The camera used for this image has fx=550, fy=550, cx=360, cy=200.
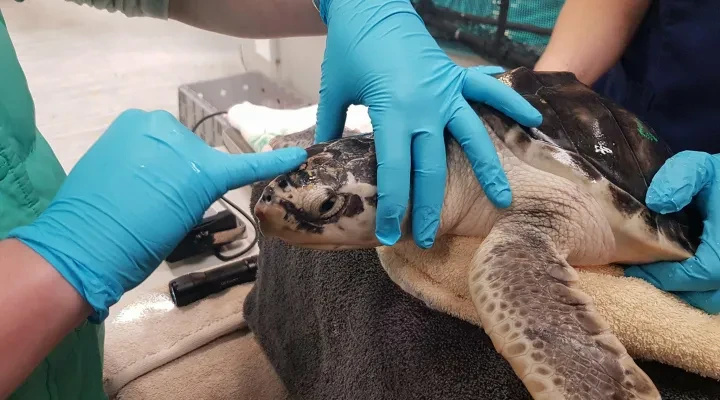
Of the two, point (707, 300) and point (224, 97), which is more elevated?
point (707, 300)

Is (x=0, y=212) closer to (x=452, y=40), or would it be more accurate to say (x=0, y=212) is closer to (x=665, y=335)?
(x=665, y=335)

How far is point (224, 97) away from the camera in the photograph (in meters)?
2.17

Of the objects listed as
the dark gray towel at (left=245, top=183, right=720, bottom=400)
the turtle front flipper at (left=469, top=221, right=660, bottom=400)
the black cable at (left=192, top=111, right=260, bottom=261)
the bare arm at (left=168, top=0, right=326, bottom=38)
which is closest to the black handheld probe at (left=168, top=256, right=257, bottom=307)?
the black cable at (left=192, top=111, right=260, bottom=261)

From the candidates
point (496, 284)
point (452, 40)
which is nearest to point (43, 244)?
point (496, 284)

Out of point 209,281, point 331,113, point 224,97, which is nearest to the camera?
point 331,113

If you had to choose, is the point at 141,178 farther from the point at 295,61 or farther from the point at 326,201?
the point at 295,61

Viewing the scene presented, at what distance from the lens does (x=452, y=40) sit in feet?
4.99

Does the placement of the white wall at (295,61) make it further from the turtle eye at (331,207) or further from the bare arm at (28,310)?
the bare arm at (28,310)

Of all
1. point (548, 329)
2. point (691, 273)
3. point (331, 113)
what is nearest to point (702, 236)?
point (691, 273)

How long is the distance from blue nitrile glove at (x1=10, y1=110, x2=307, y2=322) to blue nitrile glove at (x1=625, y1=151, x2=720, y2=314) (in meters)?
0.48

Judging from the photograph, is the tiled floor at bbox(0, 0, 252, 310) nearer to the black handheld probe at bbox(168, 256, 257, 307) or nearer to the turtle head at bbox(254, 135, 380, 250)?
the black handheld probe at bbox(168, 256, 257, 307)

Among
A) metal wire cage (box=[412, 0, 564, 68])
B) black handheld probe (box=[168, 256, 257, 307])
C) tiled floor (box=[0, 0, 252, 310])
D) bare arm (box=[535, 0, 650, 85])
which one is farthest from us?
tiled floor (box=[0, 0, 252, 310])

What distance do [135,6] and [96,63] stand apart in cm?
206

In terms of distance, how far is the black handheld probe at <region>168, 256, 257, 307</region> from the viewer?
4.12 ft
